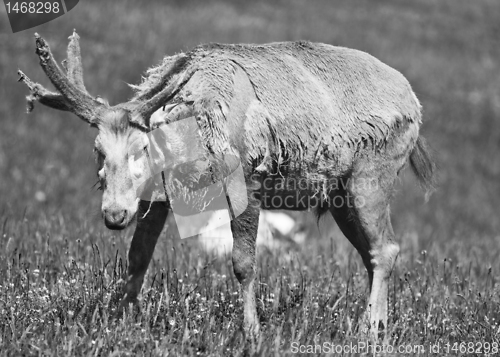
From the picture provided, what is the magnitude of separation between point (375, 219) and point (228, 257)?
1824mm

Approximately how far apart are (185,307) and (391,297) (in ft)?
5.53

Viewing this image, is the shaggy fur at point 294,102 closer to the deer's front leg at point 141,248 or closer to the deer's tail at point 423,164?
the deer's tail at point 423,164

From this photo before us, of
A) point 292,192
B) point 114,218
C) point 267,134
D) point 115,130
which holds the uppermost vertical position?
point 267,134

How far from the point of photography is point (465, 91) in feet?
54.7

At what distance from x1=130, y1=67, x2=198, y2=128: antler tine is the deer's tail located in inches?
83.5

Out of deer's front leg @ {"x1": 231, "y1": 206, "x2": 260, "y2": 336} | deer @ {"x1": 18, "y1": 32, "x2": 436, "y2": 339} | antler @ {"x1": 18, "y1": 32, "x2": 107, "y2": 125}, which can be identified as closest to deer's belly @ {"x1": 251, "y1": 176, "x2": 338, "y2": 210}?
deer @ {"x1": 18, "y1": 32, "x2": 436, "y2": 339}

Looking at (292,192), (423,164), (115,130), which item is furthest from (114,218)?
(423,164)

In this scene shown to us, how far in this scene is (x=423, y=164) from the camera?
17.3 feet

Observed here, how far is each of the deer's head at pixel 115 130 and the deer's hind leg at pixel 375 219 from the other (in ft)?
5.05

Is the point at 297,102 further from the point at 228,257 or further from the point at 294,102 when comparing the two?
the point at 228,257

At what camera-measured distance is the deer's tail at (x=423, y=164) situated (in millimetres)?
5242

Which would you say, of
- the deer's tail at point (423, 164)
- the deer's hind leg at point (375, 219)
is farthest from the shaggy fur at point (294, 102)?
the deer's tail at point (423, 164)

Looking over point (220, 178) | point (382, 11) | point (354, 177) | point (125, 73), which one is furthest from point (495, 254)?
point (382, 11)

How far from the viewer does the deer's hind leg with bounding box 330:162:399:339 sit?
4.70 meters
